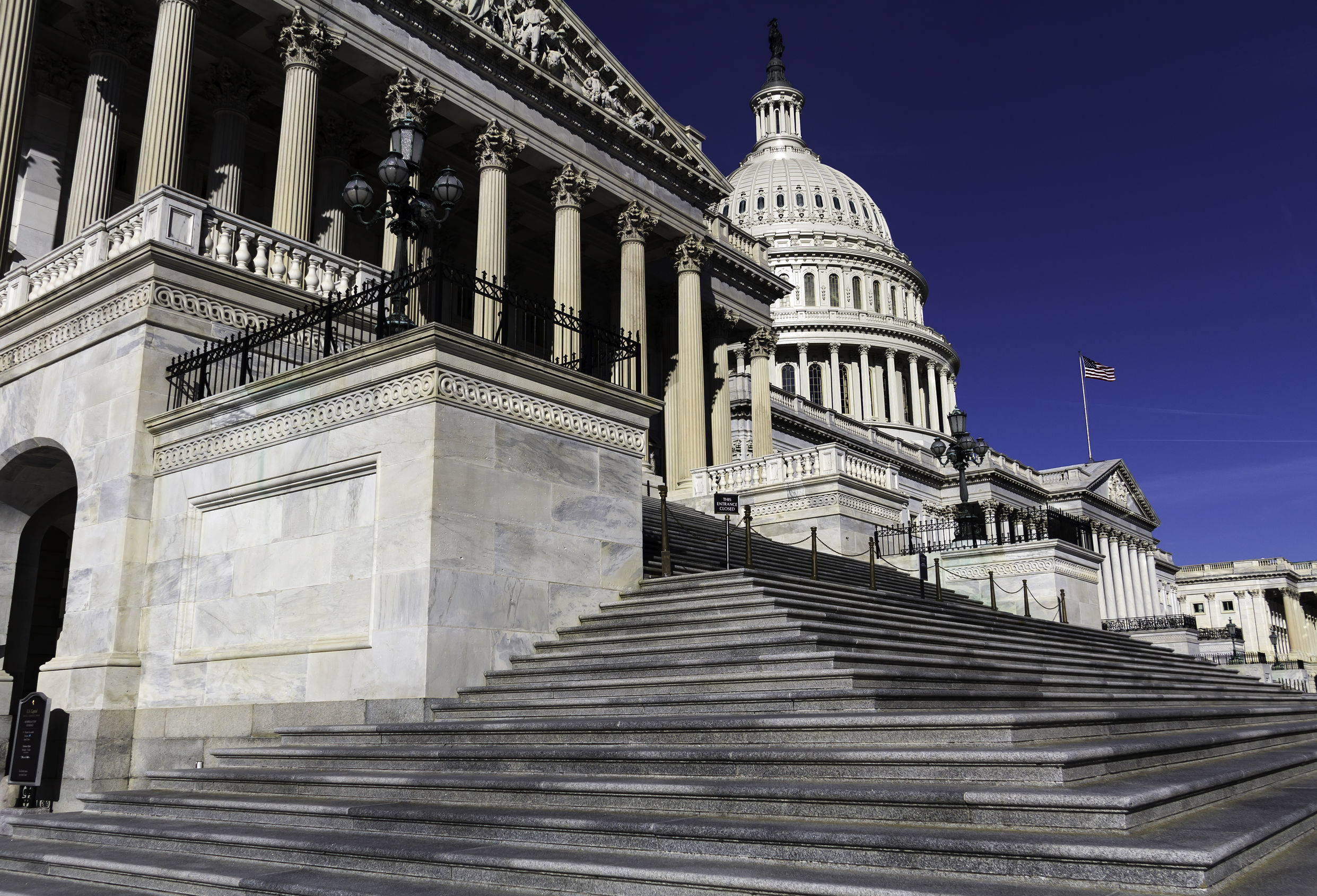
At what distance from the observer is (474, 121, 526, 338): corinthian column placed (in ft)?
99.8

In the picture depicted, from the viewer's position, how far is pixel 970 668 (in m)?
11.7

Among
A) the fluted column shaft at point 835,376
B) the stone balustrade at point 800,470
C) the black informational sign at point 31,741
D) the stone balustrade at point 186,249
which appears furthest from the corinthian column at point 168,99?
the fluted column shaft at point 835,376

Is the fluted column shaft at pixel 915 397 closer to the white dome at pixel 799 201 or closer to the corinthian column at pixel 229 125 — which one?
the white dome at pixel 799 201

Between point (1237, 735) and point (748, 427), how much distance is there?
43433 mm

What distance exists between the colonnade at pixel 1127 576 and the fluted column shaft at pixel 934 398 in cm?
2955

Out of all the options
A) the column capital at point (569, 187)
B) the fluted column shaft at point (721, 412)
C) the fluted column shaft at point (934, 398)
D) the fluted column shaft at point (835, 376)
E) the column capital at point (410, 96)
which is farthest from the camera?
the fluted column shaft at point (934, 398)

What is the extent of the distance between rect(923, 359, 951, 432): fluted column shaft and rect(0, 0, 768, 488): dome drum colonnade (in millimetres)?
84130

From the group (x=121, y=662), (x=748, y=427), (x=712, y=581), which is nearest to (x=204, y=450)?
(x=121, y=662)

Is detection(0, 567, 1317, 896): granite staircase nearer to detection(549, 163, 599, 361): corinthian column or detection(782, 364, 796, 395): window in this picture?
detection(549, 163, 599, 361): corinthian column

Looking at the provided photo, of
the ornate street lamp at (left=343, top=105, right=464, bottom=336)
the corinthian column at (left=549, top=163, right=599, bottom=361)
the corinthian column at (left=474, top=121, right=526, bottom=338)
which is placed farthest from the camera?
the corinthian column at (left=549, top=163, right=599, bottom=361)

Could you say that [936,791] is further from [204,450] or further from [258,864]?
[204,450]

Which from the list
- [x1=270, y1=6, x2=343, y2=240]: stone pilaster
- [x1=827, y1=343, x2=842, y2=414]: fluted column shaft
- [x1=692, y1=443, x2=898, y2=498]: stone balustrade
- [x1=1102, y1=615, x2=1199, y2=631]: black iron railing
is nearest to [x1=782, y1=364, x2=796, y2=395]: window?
[x1=827, y1=343, x2=842, y2=414]: fluted column shaft

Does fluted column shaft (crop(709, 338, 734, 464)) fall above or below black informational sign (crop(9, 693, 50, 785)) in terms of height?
above

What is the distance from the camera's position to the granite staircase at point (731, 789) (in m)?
6.33
